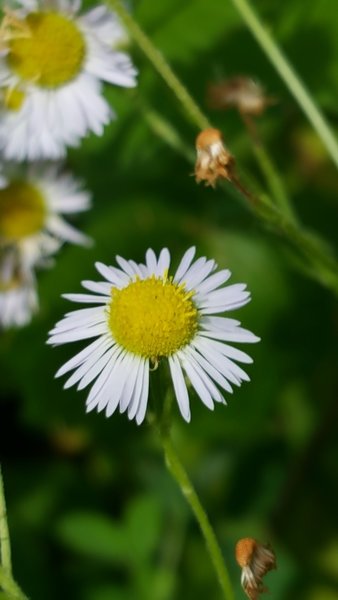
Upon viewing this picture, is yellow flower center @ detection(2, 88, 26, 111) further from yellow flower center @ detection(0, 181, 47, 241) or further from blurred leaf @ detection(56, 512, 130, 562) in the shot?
blurred leaf @ detection(56, 512, 130, 562)

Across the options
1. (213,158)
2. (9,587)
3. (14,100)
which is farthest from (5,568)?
(14,100)

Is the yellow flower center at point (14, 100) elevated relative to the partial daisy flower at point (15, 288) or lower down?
elevated

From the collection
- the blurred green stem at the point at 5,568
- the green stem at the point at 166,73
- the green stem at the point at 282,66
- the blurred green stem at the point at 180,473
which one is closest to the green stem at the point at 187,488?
the blurred green stem at the point at 180,473

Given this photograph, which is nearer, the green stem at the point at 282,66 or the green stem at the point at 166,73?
the green stem at the point at 166,73

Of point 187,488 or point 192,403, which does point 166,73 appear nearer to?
point 187,488

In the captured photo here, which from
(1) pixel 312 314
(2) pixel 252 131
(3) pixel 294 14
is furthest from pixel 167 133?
(1) pixel 312 314

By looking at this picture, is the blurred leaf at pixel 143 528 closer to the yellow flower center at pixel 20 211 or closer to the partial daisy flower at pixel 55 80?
the yellow flower center at pixel 20 211

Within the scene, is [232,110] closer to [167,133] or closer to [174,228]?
[174,228]

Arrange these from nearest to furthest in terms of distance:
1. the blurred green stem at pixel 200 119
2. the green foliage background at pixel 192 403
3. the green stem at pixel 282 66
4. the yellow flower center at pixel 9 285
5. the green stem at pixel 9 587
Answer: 1. the green stem at pixel 9 587
2. the blurred green stem at pixel 200 119
3. the green stem at pixel 282 66
4. the yellow flower center at pixel 9 285
5. the green foliage background at pixel 192 403
